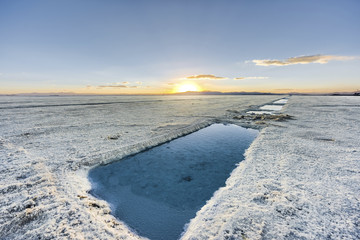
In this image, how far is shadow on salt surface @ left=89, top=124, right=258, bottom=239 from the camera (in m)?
3.89

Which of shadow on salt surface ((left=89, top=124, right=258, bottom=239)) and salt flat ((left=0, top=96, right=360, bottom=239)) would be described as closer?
salt flat ((left=0, top=96, right=360, bottom=239))

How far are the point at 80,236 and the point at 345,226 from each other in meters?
5.22

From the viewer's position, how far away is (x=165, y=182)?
558 cm

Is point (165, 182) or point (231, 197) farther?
point (165, 182)

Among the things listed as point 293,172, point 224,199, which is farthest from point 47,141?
point 293,172

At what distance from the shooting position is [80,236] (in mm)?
3059

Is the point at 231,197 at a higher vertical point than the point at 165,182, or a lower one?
higher

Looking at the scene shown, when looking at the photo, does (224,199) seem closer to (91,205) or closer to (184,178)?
(184,178)

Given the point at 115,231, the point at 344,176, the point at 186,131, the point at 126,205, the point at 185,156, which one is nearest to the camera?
the point at 115,231

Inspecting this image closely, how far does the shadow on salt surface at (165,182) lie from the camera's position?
389cm

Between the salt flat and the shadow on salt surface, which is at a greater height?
the salt flat

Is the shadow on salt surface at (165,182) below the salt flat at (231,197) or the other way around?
below

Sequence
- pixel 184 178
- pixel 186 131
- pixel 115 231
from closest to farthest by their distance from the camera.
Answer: pixel 115 231 → pixel 184 178 → pixel 186 131

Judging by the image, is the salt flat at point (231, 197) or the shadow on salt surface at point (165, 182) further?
the shadow on salt surface at point (165, 182)
